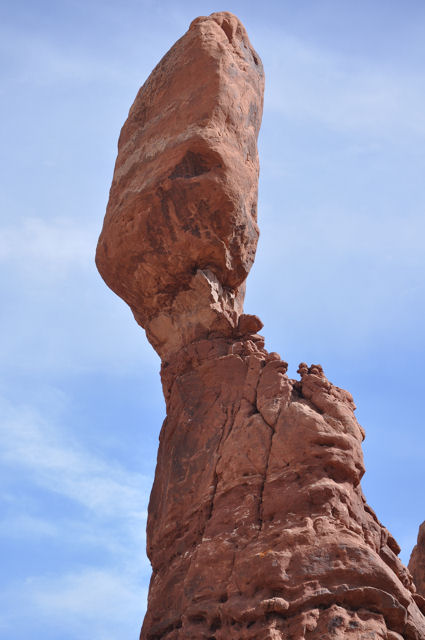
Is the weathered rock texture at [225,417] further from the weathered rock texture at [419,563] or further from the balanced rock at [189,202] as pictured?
the weathered rock texture at [419,563]

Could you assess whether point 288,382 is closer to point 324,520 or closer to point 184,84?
point 324,520

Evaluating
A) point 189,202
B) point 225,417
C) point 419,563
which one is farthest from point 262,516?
point 419,563

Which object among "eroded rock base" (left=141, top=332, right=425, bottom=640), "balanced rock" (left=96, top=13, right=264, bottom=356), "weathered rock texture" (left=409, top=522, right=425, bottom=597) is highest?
"balanced rock" (left=96, top=13, right=264, bottom=356)

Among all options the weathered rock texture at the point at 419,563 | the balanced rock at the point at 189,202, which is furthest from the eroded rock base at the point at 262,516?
the weathered rock texture at the point at 419,563

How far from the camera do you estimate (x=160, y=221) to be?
51.5 feet

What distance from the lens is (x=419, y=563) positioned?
20484 mm

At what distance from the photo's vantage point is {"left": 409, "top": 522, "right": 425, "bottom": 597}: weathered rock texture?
20.0 meters

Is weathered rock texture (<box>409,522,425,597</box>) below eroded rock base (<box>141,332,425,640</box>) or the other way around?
the other way around

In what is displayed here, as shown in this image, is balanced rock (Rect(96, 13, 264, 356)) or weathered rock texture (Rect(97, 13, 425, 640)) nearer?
weathered rock texture (Rect(97, 13, 425, 640))

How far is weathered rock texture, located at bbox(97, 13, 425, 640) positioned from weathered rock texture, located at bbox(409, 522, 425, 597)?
6.78 metres

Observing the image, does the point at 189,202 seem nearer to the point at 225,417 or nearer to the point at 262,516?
the point at 225,417

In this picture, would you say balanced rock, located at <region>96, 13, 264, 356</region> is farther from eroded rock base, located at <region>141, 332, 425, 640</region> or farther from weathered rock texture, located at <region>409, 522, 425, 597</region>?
weathered rock texture, located at <region>409, 522, 425, 597</region>

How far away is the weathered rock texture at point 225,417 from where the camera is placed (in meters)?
11.5

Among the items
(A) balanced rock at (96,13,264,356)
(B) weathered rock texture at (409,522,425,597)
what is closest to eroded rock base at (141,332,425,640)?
(A) balanced rock at (96,13,264,356)
